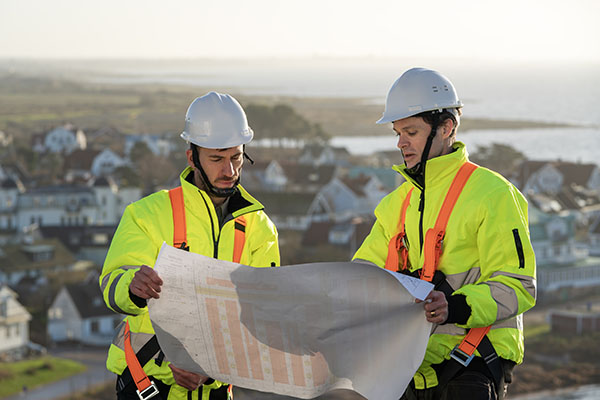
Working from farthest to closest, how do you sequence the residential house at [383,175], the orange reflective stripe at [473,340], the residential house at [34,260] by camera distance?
the residential house at [383,175]
the residential house at [34,260]
the orange reflective stripe at [473,340]

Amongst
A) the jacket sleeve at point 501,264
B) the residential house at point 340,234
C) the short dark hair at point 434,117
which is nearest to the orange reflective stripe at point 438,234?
the jacket sleeve at point 501,264

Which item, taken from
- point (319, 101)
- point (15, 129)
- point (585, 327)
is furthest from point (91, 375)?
point (319, 101)

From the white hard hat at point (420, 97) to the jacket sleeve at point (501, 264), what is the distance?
420 millimetres

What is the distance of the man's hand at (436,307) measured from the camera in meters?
3.18

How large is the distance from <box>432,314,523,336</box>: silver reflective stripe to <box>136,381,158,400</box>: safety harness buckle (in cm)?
113

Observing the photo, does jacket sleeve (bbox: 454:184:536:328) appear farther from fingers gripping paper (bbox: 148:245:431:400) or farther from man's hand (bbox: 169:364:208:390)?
man's hand (bbox: 169:364:208:390)

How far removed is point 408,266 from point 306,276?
60 cm

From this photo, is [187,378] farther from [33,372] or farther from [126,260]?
[33,372]

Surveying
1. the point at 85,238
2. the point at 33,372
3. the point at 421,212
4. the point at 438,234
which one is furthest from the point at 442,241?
the point at 85,238

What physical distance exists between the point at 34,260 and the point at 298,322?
2196 inches

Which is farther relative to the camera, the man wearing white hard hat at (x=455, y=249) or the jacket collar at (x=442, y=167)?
the jacket collar at (x=442, y=167)

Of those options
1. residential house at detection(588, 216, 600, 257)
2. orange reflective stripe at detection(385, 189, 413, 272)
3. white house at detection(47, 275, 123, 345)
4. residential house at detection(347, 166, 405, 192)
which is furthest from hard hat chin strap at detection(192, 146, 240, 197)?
residential house at detection(347, 166, 405, 192)

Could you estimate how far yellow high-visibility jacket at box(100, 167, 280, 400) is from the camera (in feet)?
11.8

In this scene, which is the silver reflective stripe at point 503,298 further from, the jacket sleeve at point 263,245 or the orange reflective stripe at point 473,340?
the jacket sleeve at point 263,245
